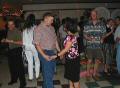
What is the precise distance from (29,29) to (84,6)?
659 cm

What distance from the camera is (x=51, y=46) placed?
457 centimetres

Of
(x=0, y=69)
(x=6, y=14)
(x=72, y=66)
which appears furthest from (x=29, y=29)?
(x=6, y=14)

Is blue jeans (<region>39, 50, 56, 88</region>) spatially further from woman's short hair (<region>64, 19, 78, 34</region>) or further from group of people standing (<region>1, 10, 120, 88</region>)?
Answer: woman's short hair (<region>64, 19, 78, 34</region>)

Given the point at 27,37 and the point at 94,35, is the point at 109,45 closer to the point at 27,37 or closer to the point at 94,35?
the point at 94,35

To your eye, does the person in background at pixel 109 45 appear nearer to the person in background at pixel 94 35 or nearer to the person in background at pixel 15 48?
the person in background at pixel 94 35

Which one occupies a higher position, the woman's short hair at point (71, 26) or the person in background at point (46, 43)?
the woman's short hair at point (71, 26)

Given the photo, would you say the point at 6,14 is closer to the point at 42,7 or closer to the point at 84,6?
the point at 42,7

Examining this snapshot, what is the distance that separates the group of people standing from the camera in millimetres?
4430

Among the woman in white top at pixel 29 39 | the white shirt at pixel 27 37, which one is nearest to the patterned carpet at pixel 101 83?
the woman in white top at pixel 29 39

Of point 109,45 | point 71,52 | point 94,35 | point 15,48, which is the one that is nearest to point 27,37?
point 15,48

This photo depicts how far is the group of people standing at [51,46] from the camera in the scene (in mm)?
4430

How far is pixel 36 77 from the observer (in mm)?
6359

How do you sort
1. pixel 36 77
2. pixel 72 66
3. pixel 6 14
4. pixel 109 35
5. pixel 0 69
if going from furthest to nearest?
pixel 6 14 < pixel 0 69 < pixel 109 35 < pixel 36 77 < pixel 72 66

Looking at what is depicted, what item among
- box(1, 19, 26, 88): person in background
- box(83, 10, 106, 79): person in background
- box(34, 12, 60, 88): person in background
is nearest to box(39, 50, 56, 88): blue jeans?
box(34, 12, 60, 88): person in background
